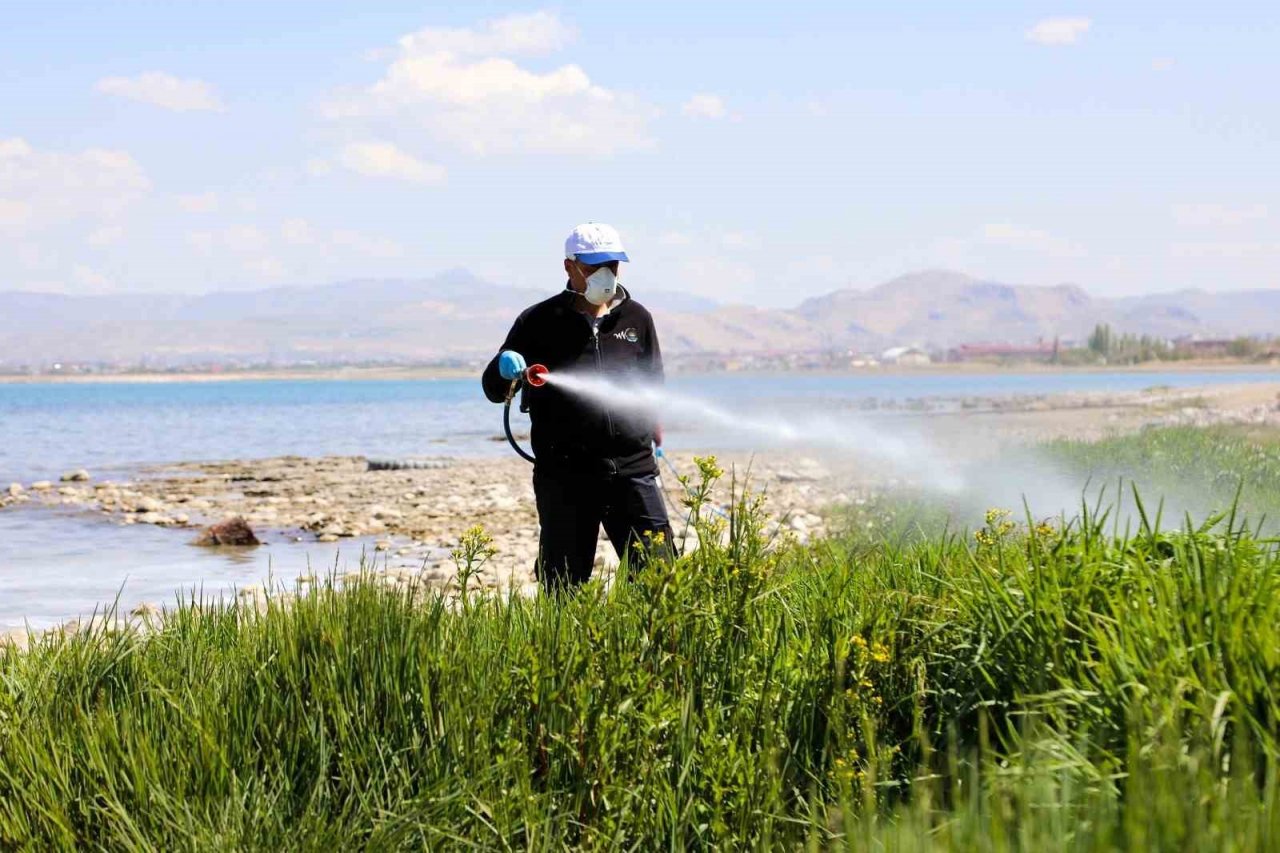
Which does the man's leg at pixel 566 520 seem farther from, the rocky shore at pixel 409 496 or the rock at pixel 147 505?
the rock at pixel 147 505

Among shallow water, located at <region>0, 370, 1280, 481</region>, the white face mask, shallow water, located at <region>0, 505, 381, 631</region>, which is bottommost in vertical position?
shallow water, located at <region>0, 370, 1280, 481</region>

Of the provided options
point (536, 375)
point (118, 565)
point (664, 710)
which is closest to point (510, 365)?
point (536, 375)

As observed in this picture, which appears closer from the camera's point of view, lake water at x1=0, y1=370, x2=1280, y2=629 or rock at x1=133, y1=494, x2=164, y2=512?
lake water at x1=0, y1=370, x2=1280, y2=629

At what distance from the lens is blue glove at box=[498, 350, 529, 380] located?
279 inches

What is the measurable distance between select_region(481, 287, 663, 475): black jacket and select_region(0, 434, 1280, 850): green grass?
6.35ft

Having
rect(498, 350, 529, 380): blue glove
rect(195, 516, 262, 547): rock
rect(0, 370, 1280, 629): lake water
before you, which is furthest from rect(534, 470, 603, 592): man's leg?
rect(195, 516, 262, 547): rock

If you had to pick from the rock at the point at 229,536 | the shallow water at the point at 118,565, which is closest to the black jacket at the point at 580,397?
the shallow water at the point at 118,565

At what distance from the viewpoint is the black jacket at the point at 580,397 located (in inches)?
288

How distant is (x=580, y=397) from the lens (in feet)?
24.0

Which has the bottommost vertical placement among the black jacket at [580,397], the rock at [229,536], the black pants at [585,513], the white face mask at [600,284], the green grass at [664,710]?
the rock at [229,536]

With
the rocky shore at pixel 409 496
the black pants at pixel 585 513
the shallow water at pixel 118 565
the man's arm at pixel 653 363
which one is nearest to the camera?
the black pants at pixel 585 513

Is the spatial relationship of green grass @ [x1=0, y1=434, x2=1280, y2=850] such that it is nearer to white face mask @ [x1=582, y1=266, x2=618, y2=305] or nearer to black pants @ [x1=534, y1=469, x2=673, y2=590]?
black pants @ [x1=534, y1=469, x2=673, y2=590]

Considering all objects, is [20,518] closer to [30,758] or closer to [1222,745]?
[30,758]

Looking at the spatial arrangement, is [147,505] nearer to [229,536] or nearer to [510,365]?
[229,536]
